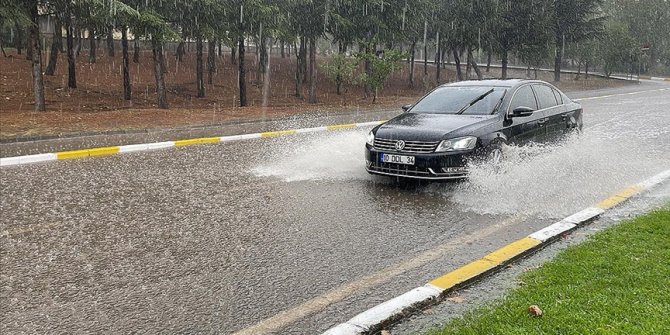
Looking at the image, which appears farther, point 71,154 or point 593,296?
point 71,154

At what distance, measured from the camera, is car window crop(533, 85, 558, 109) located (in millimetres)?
9500

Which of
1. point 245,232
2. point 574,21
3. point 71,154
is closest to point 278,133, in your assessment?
point 71,154

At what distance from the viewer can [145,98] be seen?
31719 mm

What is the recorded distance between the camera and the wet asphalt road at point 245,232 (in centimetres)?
388

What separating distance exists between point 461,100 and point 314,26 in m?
21.1

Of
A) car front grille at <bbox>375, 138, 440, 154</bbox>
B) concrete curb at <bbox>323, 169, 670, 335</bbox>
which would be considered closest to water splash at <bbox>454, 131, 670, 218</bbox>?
concrete curb at <bbox>323, 169, 670, 335</bbox>

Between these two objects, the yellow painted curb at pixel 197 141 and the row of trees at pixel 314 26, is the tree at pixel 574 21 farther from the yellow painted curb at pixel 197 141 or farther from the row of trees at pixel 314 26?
the yellow painted curb at pixel 197 141

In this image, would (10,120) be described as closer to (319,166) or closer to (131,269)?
Result: (319,166)

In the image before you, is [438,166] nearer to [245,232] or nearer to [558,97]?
[245,232]

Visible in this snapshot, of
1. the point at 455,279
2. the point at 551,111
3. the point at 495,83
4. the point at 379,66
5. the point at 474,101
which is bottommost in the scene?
the point at 455,279

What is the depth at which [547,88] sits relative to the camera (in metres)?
9.98

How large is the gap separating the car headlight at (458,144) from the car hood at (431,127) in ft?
0.21

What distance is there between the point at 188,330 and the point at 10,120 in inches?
548

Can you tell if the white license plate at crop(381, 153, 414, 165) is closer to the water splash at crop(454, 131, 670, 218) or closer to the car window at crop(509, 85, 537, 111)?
the water splash at crop(454, 131, 670, 218)
